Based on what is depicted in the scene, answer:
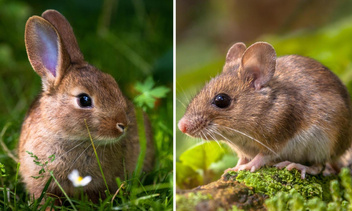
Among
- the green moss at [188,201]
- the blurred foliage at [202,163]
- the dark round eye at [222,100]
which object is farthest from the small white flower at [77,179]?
the green moss at [188,201]

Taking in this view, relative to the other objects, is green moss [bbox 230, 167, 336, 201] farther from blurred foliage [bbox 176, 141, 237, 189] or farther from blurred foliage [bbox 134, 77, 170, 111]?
blurred foliage [bbox 134, 77, 170, 111]

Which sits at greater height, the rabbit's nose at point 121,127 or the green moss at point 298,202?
the rabbit's nose at point 121,127

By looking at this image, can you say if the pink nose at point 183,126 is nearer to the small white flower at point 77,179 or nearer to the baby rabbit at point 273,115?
the baby rabbit at point 273,115

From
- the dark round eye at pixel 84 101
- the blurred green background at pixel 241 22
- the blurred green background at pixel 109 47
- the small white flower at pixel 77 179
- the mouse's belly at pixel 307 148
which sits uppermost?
the blurred green background at pixel 241 22

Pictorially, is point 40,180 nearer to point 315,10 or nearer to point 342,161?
point 342,161

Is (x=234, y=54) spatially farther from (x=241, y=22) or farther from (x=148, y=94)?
(x=241, y=22)

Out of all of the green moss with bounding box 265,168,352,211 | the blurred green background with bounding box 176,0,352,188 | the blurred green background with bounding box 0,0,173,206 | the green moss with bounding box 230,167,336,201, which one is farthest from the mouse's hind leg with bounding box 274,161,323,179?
the blurred green background with bounding box 176,0,352,188
